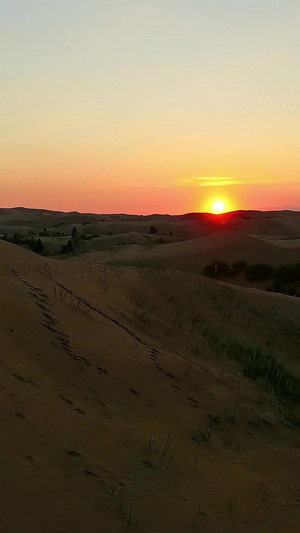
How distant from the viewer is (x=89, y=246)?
3303 cm

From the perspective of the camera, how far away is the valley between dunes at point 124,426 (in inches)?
120

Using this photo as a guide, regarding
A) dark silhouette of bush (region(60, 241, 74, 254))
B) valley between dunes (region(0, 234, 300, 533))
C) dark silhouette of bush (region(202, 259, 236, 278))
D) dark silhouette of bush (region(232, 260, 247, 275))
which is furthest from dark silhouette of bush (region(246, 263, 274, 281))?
valley between dunes (region(0, 234, 300, 533))

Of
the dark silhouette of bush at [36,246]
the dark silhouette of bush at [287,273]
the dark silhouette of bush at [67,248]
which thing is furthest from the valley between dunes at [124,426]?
the dark silhouette of bush at [67,248]

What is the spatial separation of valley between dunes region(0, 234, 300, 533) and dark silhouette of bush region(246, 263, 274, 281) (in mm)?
15472

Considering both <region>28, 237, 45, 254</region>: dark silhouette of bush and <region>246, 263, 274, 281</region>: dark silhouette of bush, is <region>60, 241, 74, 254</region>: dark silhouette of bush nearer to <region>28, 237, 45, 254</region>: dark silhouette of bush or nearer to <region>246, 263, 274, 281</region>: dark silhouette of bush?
<region>28, 237, 45, 254</region>: dark silhouette of bush

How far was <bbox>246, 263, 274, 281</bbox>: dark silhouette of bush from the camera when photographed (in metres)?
24.1

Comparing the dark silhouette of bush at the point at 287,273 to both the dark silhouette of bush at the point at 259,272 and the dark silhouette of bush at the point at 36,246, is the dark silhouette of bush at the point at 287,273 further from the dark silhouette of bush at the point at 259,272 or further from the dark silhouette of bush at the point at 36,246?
the dark silhouette of bush at the point at 36,246

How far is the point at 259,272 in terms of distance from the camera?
24203 mm

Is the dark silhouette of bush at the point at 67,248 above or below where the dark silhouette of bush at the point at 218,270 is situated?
above

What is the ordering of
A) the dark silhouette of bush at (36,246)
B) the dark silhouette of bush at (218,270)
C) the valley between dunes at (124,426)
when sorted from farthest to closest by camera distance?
the dark silhouette of bush at (36,246) < the dark silhouette of bush at (218,270) < the valley between dunes at (124,426)

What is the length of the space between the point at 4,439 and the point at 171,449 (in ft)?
4.68

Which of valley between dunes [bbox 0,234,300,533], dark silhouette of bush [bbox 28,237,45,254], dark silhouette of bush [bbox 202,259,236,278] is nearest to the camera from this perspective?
valley between dunes [bbox 0,234,300,533]

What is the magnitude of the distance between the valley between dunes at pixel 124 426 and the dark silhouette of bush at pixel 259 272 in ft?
50.8

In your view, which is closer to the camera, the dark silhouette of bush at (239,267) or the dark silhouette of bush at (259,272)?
the dark silhouette of bush at (259,272)
